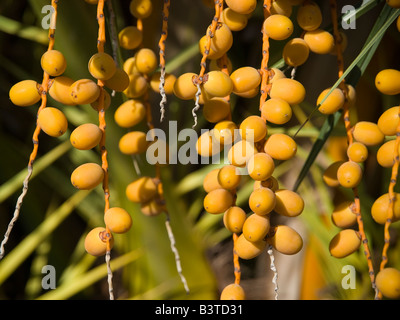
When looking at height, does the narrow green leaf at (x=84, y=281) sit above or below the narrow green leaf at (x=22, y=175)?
below

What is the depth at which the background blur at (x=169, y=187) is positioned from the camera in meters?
0.69

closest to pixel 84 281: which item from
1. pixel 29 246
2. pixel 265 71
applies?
pixel 29 246

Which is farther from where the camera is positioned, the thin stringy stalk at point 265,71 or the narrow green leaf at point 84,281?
the narrow green leaf at point 84,281

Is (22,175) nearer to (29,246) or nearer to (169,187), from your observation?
(29,246)

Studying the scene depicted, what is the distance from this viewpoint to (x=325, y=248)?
830mm

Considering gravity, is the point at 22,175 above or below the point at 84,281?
above

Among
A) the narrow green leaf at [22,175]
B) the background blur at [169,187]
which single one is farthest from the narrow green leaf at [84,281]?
the narrow green leaf at [22,175]

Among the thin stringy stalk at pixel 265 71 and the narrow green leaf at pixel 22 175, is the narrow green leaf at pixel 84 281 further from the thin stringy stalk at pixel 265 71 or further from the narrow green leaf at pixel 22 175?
the thin stringy stalk at pixel 265 71

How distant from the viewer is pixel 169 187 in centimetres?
→ 75

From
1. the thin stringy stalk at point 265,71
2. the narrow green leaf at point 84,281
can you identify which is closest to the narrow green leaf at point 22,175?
the narrow green leaf at point 84,281

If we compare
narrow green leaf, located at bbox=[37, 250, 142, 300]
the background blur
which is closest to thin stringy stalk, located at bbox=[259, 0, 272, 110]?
the background blur

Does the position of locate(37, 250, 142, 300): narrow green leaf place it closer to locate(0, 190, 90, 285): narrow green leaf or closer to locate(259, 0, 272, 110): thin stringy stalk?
locate(0, 190, 90, 285): narrow green leaf

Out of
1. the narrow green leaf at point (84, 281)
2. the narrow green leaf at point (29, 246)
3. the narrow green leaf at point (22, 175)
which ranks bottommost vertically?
the narrow green leaf at point (84, 281)

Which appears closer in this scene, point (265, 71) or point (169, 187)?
point (265, 71)
